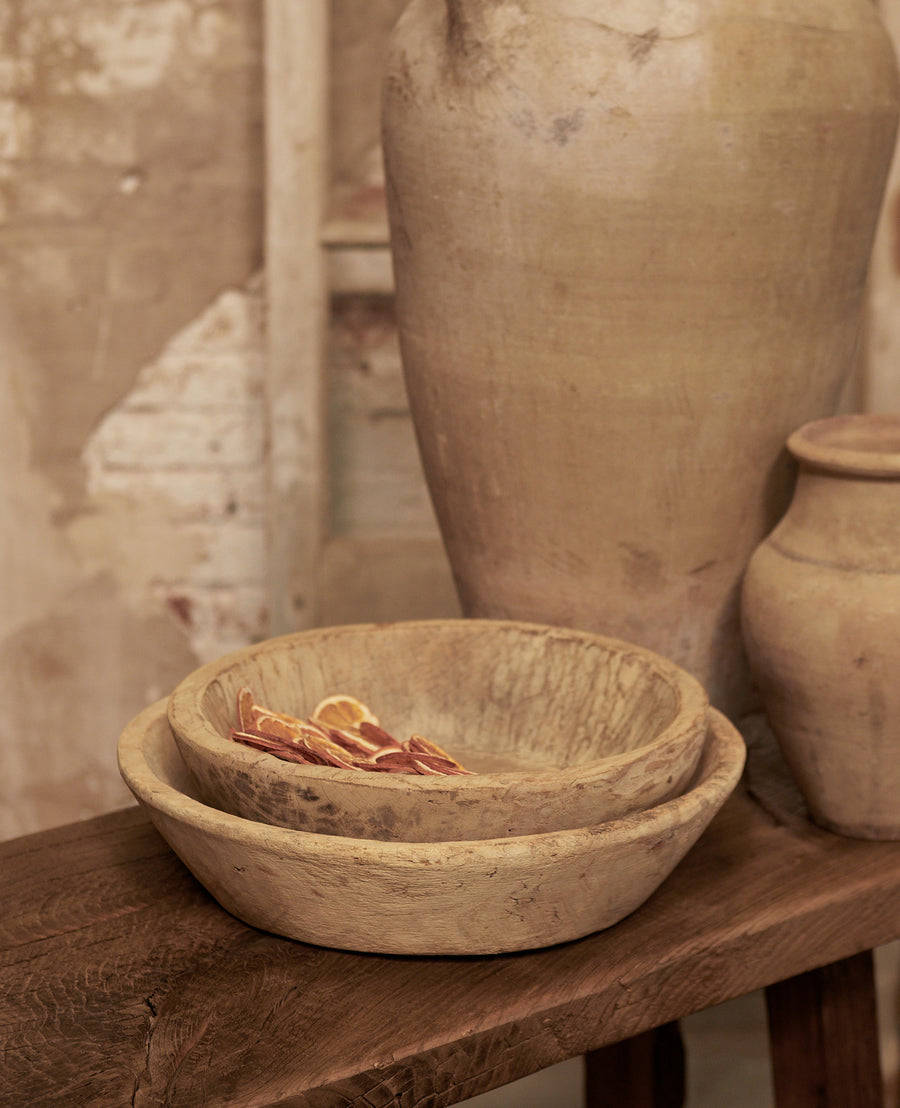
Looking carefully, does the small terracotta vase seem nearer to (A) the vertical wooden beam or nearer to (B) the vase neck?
(B) the vase neck

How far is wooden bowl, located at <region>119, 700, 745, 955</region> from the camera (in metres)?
0.59

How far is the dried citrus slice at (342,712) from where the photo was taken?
801 millimetres

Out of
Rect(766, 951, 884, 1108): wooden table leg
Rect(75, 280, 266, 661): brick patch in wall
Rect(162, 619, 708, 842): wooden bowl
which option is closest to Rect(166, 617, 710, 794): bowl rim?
Rect(162, 619, 708, 842): wooden bowl

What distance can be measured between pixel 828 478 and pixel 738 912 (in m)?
0.27

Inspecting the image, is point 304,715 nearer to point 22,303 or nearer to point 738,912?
point 738,912

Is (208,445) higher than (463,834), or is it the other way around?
(463,834)

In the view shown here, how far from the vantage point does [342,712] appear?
0.81m

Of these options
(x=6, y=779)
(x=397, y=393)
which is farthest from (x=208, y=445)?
(x=6, y=779)

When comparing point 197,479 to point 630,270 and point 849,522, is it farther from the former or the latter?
point 849,522

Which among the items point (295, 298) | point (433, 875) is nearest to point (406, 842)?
point (433, 875)

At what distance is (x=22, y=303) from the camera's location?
1.50 metres

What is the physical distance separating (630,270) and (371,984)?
0.47 m

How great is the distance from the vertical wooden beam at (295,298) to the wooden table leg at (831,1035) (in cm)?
79

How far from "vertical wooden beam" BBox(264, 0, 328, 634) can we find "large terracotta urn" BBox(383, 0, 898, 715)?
1.65 ft
